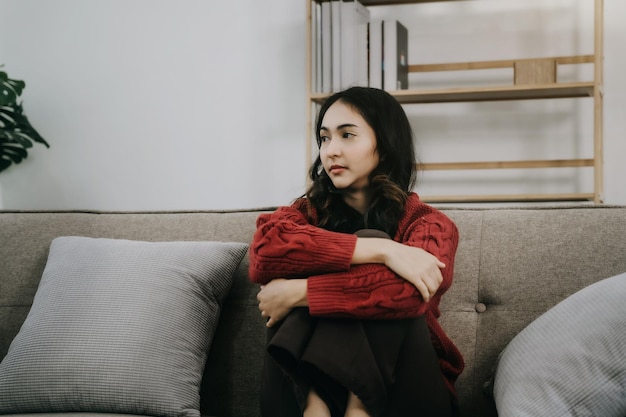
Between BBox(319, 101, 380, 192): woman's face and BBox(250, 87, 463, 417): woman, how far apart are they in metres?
0.09

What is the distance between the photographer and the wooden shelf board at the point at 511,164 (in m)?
2.68

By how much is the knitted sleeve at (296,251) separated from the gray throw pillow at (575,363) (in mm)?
353

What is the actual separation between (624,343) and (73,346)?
99 cm

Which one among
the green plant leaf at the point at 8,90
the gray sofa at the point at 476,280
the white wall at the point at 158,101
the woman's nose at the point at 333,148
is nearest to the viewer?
the gray sofa at the point at 476,280

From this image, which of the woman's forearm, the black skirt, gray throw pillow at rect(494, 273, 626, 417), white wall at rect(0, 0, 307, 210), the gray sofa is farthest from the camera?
white wall at rect(0, 0, 307, 210)

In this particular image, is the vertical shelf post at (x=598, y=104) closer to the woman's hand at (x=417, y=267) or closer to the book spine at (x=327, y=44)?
the book spine at (x=327, y=44)

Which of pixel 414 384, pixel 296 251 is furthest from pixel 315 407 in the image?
pixel 296 251

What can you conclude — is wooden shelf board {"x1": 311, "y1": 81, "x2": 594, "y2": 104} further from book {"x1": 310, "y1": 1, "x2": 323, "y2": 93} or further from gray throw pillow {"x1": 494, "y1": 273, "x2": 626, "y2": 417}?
gray throw pillow {"x1": 494, "y1": 273, "x2": 626, "y2": 417}

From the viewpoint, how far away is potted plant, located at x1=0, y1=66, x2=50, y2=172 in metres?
2.98

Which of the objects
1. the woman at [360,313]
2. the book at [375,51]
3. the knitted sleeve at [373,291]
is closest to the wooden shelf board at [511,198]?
the book at [375,51]

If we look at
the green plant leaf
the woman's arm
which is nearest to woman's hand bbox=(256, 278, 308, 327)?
the woman's arm

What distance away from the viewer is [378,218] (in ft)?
5.07

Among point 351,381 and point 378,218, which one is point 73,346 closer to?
point 351,381

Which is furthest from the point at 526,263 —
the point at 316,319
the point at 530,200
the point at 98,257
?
the point at 530,200
